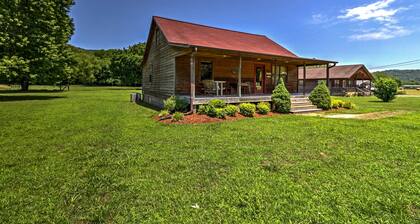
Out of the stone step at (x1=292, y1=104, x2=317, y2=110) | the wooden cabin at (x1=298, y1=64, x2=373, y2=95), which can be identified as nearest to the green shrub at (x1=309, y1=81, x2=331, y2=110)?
the stone step at (x1=292, y1=104, x2=317, y2=110)

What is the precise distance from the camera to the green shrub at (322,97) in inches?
490

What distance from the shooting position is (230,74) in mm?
14969

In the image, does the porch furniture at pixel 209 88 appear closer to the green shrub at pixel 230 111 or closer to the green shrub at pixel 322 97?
the green shrub at pixel 230 111

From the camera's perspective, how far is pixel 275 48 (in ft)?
61.0

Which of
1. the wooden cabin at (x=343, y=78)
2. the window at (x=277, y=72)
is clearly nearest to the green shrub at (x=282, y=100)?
the window at (x=277, y=72)

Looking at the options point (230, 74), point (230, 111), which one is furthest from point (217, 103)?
point (230, 74)

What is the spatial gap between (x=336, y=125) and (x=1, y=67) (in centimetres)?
2172

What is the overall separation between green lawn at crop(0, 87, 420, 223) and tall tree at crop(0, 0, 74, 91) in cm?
1514

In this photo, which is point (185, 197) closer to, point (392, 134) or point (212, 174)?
point (212, 174)

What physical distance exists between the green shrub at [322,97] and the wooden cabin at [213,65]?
2.18m

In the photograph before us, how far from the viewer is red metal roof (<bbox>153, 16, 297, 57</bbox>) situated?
13.7m

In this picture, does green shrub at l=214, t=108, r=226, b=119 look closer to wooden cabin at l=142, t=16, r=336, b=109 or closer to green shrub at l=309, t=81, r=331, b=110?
wooden cabin at l=142, t=16, r=336, b=109

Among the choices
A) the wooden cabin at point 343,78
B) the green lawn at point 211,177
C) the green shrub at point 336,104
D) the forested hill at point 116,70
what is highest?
the forested hill at point 116,70

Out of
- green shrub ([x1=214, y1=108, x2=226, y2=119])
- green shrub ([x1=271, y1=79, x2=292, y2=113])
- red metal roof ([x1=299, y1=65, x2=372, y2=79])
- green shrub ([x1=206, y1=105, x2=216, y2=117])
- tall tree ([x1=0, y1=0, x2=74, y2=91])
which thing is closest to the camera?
green shrub ([x1=214, y1=108, x2=226, y2=119])
